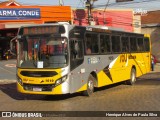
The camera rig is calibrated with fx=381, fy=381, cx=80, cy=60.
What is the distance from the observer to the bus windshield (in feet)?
44.5

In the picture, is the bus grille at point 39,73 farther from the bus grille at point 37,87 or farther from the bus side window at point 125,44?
the bus side window at point 125,44

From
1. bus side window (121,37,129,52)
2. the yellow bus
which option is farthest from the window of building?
bus side window (121,37,129,52)

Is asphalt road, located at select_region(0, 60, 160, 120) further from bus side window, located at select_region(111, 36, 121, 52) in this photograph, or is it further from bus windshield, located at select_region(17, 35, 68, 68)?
bus side window, located at select_region(111, 36, 121, 52)

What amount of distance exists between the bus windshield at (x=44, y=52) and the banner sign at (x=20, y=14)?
22.4 metres

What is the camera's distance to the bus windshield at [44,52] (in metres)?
13.6

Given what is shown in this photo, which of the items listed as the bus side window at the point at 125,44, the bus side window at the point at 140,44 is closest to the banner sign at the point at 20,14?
the bus side window at the point at 140,44

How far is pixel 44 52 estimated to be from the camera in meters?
13.7

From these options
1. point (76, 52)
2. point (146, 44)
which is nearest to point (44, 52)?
point (76, 52)

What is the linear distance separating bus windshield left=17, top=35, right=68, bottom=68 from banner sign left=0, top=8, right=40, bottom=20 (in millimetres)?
22381

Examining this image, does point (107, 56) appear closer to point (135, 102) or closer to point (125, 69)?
point (125, 69)

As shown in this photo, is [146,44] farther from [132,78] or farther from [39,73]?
[39,73]

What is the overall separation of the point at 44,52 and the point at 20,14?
23.5m

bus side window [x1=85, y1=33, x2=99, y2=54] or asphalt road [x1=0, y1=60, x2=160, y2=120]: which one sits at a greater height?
bus side window [x1=85, y1=33, x2=99, y2=54]

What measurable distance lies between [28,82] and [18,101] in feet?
2.83
